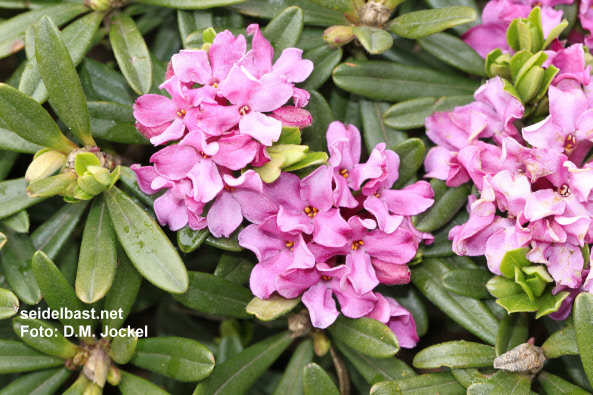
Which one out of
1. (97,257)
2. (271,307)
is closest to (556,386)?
(271,307)

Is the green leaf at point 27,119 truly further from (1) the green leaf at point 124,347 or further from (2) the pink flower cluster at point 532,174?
(2) the pink flower cluster at point 532,174

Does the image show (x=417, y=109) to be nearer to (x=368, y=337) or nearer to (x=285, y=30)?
(x=285, y=30)

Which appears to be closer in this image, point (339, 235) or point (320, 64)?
point (339, 235)

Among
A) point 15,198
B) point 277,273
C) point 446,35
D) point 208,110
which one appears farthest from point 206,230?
point 446,35

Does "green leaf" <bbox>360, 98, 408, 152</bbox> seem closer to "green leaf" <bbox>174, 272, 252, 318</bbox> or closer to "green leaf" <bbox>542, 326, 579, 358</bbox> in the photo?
"green leaf" <bbox>174, 272, 252, 318</bbox>

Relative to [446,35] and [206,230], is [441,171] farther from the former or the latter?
[206,230]
